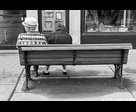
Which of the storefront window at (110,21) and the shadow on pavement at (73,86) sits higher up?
the storefront window at (110,21)

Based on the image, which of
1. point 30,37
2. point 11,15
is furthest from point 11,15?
point 30,37

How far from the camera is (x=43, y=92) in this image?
431 centimetres

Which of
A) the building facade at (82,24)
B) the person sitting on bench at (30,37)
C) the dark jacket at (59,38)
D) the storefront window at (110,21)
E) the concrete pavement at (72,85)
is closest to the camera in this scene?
the concrete pavement at (72,85)

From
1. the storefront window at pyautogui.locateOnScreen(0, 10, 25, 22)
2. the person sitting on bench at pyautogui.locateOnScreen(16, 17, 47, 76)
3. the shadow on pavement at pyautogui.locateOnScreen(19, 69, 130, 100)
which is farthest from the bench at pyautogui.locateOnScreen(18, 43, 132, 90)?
the storefront window at pyautogui.locateOnScreen(0, 10, 25, 22)

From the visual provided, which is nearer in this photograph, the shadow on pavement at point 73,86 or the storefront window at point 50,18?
the shadow on pavement at point 73,86

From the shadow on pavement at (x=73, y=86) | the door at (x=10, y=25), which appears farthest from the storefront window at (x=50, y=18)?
the shadow on pavement at (x=73, y=86)

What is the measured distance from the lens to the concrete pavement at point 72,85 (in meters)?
4.09

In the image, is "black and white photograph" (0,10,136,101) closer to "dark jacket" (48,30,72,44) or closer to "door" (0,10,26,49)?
"dark jacket" (48,30,72,44)

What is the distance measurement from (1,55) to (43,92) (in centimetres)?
355

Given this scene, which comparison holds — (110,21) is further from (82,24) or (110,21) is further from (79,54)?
(79,54)

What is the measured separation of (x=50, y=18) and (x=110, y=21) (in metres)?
2.28

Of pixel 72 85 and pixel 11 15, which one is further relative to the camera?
pixel 11 15

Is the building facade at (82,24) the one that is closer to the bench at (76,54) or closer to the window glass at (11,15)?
the window glass at (11,15)

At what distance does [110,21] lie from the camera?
8.16 meters
